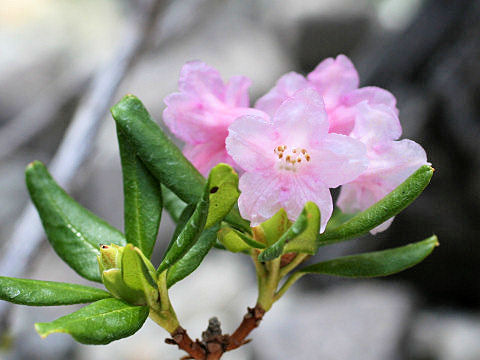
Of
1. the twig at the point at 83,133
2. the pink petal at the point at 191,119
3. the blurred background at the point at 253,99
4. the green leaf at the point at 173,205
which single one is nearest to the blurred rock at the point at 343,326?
the blurred background at the point at 253,99

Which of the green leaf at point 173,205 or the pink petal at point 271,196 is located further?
the green leaf at point 173,205

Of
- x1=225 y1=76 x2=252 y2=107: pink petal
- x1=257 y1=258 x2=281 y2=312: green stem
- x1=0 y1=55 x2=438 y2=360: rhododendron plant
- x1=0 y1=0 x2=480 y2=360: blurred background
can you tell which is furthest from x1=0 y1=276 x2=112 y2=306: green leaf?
x1=0 y1=0 x2=480 y2=360: blurred background

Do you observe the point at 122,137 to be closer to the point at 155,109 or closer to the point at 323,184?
the point at 323,184

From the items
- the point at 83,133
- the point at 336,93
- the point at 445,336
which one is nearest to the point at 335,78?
the point at 336,93

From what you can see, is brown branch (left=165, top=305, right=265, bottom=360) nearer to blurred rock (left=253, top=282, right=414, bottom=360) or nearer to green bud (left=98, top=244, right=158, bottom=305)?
green bud (left=98, top=244, right=158, bottom=305)

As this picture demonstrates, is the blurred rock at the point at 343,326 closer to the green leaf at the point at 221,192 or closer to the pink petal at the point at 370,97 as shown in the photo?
the pink petal at the point at 370,97

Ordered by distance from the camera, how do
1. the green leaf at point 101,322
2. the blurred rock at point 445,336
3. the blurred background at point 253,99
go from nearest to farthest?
the green leaf at point 101,322 → the blurred background at point 253,99 → the blurred rock at point 445,336

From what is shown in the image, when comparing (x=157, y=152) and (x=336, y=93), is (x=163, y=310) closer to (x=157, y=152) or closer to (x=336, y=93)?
(x=157, y=152)
